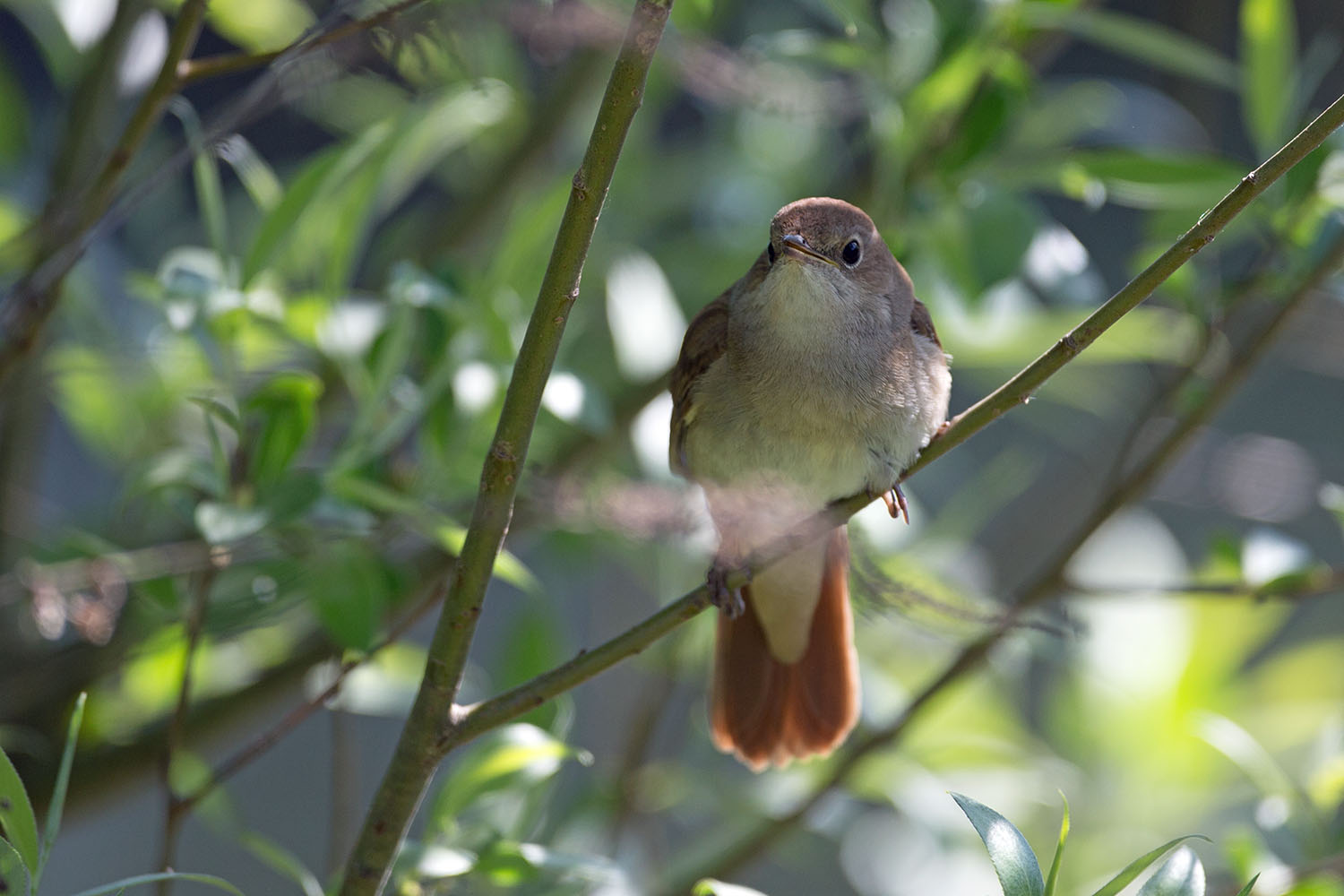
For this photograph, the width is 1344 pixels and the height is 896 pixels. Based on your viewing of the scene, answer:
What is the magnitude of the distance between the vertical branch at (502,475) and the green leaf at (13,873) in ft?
0.97

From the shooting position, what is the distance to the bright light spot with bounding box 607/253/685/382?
2.39 m

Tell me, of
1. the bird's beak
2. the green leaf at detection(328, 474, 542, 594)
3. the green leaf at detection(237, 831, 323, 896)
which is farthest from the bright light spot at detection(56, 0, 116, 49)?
the green leaf at detection(237, 831, 323, 896)

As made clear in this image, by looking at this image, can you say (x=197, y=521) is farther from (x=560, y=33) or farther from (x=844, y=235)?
(x=844, y=235)

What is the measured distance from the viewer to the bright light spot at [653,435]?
7.45 feet

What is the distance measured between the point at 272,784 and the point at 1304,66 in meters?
3.43

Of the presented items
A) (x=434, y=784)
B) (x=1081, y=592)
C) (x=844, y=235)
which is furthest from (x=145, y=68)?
(x=434, y=784)

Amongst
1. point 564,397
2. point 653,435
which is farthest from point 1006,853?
point 653,435

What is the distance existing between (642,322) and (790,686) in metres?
0.73

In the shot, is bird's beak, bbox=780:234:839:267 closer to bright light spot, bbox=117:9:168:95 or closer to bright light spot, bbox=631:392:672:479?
bright light spot, bbox=631:392:672:479

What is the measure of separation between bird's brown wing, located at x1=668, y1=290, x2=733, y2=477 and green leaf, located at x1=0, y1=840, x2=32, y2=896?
1.08 m

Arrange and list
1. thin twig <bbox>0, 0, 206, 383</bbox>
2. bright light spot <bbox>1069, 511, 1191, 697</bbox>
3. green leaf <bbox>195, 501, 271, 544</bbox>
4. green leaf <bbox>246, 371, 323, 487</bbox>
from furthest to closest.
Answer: bright light spot <bbox>1069, 511, 1191, 697</bbox> → green leaf <bbox>246, 371, 323, 487</bbox> → green leaf <bbox>195, 501, 271, 544</bbox> → thin twig <bbox>0, 0, 206, 383</bbox>

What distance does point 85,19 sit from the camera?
2398 mm

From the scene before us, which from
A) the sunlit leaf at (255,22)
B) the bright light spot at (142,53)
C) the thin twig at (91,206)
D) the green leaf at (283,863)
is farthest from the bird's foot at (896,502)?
the sunlit leaf at (255,22)

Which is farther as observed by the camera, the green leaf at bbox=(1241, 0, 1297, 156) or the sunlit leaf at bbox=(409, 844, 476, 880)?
the green leaf at bbox=(1241, 0, 1297, 156)
